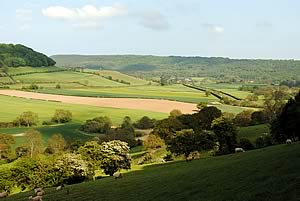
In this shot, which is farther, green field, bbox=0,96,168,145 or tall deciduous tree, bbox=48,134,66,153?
green field, bbox=0,96,168,145

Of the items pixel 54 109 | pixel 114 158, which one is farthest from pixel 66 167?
pixel 54 109

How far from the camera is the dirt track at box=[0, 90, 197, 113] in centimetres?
15562

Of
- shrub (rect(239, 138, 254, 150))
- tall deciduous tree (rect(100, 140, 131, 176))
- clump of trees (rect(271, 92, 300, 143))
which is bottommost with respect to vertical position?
tall deciduous tree (rect(100, 140, 131, 176))

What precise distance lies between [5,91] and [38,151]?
8744cm

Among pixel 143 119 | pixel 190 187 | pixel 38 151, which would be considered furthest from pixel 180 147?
pixel 143 119

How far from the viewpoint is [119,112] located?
150625mm

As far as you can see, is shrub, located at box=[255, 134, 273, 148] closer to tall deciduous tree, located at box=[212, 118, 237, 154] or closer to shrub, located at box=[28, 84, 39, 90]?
tall deciduous tree, located at box=[212, 118, 237, 154]

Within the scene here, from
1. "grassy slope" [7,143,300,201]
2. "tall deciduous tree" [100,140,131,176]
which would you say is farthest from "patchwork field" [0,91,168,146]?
"grassy slope" [7,143,300,201]

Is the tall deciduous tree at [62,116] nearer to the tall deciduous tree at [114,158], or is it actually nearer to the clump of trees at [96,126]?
the clump of trees at [96,126]

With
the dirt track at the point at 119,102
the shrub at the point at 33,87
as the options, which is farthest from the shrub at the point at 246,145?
the shrub at the point at 33,87

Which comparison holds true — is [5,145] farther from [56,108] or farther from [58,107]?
[58,107]

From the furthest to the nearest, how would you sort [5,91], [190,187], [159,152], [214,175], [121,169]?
1. [5,91]
2. [159,152]
3. [121,169]
4. [214,175]
5. [190,187]

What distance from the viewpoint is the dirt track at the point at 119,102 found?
156 m

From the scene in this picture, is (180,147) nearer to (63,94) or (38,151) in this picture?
(38,151)
